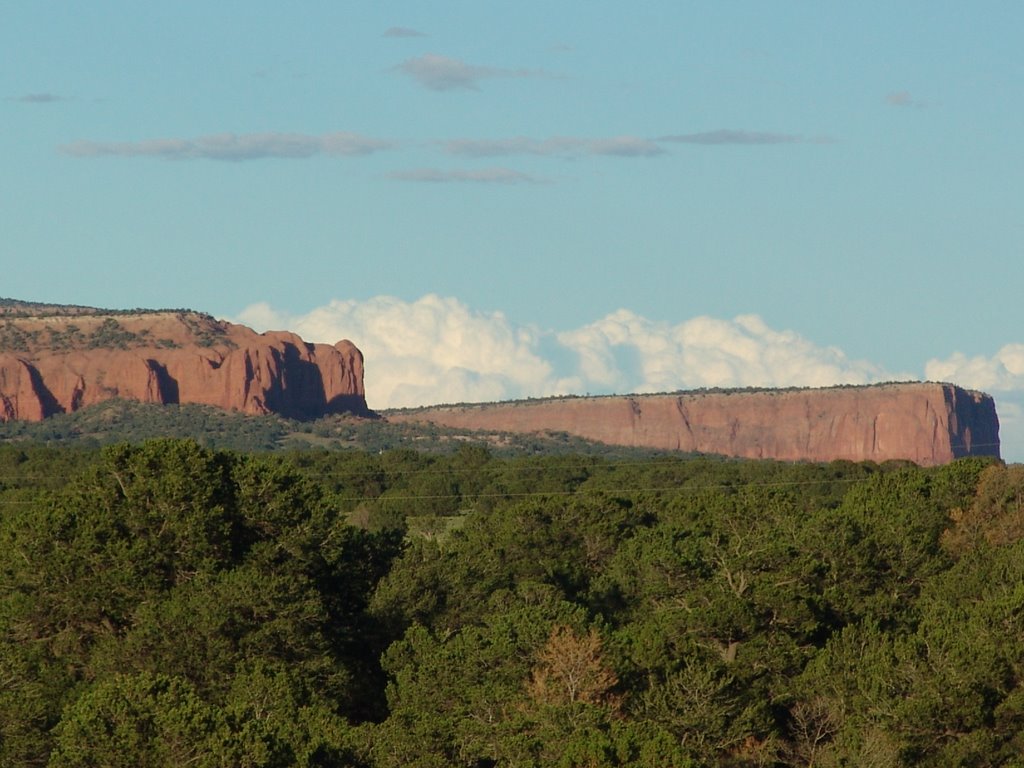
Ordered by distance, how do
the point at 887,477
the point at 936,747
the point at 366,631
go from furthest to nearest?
the point at 887,477, the point at 366,631, the point at 936,747

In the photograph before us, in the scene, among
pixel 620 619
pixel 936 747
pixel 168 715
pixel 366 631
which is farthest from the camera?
pixel 620 619

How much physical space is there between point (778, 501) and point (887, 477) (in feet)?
61.2

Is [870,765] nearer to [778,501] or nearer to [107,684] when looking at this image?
[107,684]

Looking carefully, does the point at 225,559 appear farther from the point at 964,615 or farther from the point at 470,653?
the point at 964,615

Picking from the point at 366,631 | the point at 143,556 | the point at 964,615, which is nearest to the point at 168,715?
the point at 143,556

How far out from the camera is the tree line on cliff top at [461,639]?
5822 centimetres

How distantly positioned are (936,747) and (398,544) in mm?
33834

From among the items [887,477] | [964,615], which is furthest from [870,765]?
[887,477]

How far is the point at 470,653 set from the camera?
67.8 metres

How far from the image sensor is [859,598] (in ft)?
285

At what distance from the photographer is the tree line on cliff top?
5822cm

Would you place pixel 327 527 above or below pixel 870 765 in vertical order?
above

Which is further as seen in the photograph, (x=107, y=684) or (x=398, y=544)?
(x=398, y=544)

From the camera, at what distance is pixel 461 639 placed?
69625 millimetres
